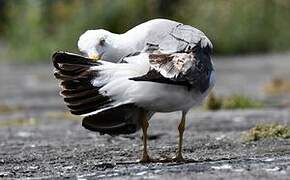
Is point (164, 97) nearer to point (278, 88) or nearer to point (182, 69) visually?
point (182, 69)

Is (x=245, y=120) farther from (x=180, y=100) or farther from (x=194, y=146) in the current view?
(x=180, y=100)

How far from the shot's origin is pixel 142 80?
19.1 ft

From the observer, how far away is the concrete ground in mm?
5715

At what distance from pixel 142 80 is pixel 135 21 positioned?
23613 mm

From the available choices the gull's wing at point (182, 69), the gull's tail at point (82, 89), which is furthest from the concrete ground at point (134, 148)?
the gull's wing at point (182, 69)

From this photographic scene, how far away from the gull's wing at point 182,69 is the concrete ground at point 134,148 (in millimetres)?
598

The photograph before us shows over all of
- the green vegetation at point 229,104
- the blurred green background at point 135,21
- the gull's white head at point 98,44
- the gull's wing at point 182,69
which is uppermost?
the blurred green background at point 135,21

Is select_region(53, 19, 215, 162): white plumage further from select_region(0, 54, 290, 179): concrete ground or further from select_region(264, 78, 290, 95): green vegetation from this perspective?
select_region(264, 78, 290, 95): green vegetation

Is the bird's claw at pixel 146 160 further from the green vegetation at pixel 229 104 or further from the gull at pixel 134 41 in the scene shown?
the green vegetation at pixel 229 104

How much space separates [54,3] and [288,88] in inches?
531

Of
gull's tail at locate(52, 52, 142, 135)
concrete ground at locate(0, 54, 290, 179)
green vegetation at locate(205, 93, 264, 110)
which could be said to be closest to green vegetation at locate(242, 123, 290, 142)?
concrete ground at locate(0, 54, 290, 179)

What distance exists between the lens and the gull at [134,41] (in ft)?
20.4

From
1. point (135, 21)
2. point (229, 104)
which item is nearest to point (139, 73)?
point (229, 104)

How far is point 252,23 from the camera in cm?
2869
